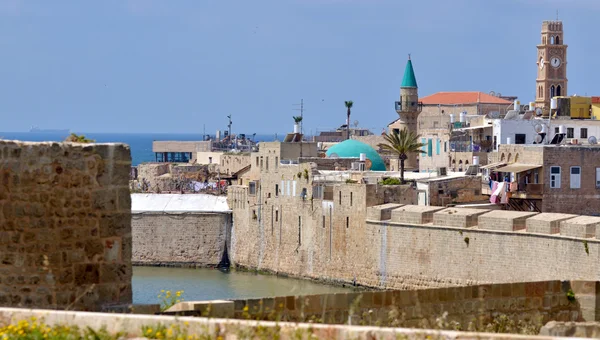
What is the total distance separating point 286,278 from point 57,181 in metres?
31.5

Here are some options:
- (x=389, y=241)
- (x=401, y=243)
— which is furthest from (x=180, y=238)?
(x=401, y=243)

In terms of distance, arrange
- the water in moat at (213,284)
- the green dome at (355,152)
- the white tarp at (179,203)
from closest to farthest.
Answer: the water in moat at (213,284)
the white tarp at (179,203)
the green dome at (355,152)

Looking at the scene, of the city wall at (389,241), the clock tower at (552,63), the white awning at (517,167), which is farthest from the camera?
the clock tower at (552,63)

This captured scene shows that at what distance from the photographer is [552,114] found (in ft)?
180

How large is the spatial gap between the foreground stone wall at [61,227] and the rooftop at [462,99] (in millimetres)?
75905

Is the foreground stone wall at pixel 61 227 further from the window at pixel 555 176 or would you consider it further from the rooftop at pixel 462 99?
the rooftop at pixel 462 99

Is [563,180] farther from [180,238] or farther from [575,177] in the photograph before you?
[180,238]

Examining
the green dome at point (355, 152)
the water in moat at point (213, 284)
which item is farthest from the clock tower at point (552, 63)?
the water in moat at point (213, 284)

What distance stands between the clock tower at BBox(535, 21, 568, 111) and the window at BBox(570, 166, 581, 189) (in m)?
33.7

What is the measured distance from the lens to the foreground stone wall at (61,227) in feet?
34.3

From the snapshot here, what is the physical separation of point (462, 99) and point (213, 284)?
168ft

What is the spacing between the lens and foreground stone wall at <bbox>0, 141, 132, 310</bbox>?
1045 centimetres

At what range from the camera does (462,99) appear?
3489 inches

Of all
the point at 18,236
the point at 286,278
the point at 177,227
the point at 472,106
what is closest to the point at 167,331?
the point at 18,236
